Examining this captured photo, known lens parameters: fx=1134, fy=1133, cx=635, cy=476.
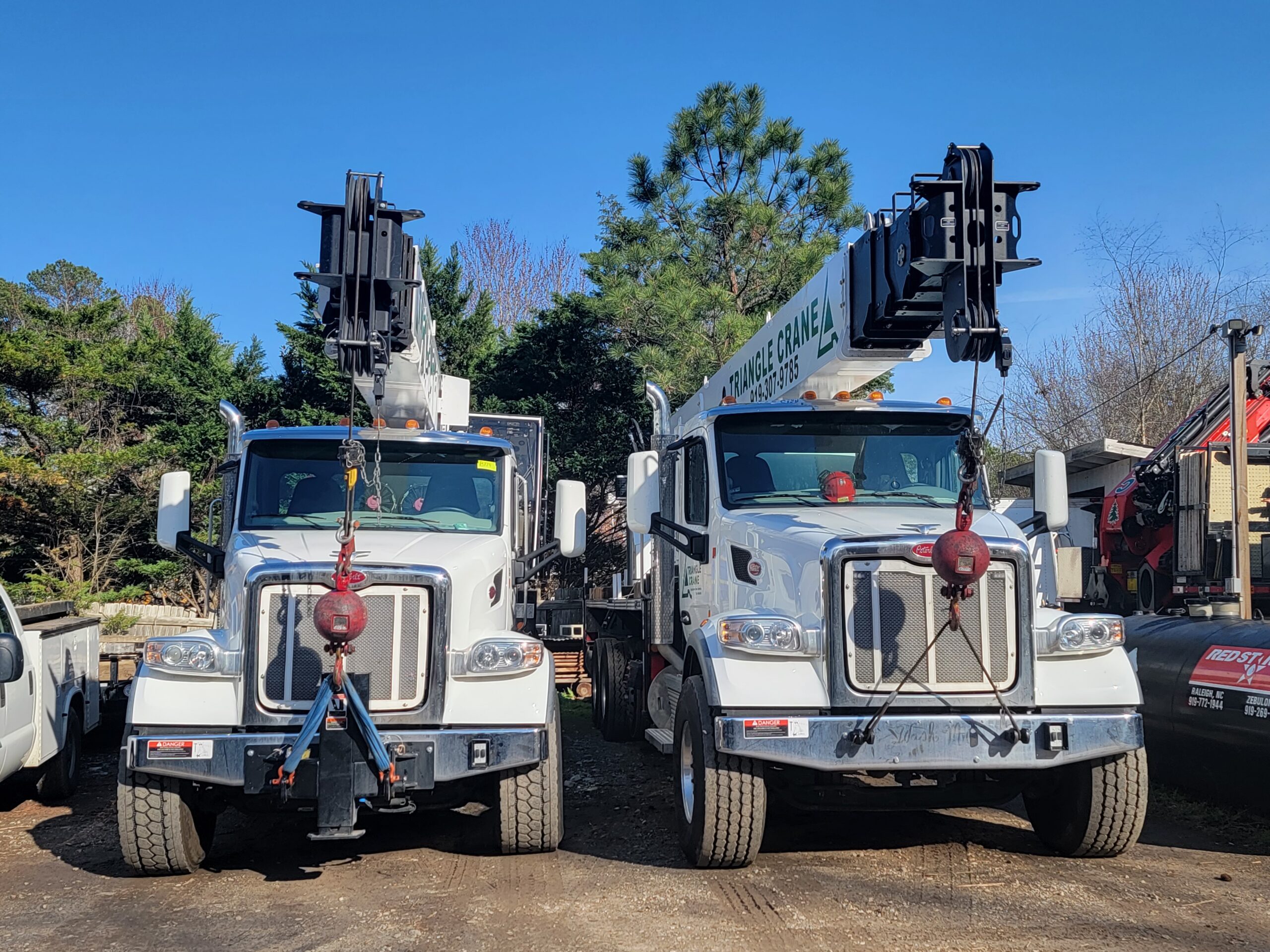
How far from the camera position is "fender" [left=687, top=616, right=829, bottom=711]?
574cm

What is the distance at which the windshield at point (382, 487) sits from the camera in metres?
7.34

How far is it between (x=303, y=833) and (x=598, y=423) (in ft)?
53.0

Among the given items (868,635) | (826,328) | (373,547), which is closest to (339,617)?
(373,547)

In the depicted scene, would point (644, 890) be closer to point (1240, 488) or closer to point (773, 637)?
point (773, 637)

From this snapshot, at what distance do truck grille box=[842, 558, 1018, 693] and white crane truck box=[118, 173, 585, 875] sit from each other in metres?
1.70

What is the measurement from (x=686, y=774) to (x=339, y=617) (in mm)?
2235

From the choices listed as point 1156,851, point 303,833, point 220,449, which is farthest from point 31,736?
point 220,449

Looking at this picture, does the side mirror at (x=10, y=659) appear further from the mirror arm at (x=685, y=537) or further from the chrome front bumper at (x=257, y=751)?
the mirror arm at (x=685, y=537)

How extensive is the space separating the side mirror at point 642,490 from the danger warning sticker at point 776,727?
1.97 m

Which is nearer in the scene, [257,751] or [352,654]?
[257,751]

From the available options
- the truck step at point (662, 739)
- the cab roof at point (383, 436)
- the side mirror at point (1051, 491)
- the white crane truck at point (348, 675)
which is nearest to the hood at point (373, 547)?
the white crane truck at point (348, 675)

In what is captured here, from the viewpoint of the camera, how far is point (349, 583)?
589 centimetres

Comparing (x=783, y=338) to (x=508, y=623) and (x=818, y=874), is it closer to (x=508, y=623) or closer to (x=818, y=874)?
(x=508, y=623)

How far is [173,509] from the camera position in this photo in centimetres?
717
